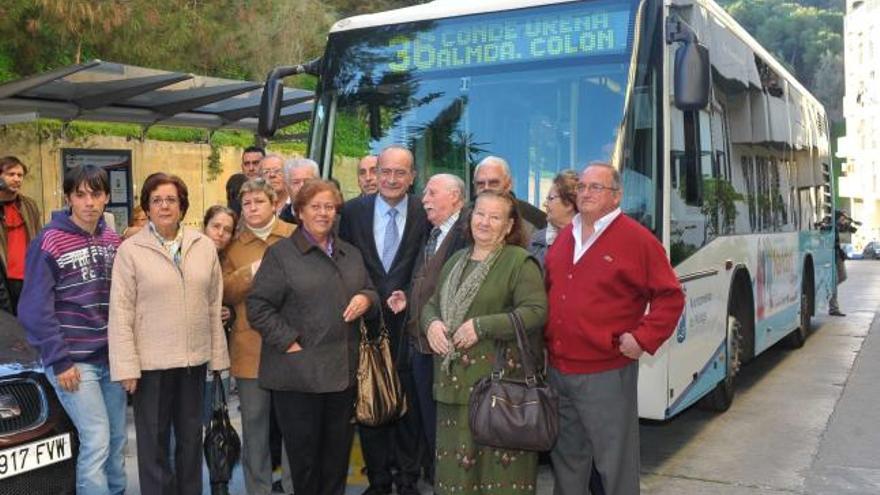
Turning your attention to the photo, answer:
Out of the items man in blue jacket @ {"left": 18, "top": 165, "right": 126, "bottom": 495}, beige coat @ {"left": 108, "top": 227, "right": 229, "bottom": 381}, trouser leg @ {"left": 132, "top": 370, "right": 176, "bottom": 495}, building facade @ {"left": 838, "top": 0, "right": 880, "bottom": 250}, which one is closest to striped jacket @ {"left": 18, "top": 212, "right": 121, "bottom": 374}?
man in blue jacket @ {"left": 18, "top": 165, "right": 126, "bottom": 495}

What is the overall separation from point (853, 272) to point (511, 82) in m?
27.1

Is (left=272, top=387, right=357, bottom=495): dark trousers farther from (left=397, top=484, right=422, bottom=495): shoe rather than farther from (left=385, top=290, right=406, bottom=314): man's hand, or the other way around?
(left=397, top=484, right=422, bottom=495): shoe

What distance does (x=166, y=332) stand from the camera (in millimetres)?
4367

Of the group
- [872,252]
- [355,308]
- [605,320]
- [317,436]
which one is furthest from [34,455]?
[872,252]

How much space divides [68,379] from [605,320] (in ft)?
7.91

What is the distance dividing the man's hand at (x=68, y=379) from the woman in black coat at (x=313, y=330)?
81 cm

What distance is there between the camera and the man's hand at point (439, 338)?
4191mm

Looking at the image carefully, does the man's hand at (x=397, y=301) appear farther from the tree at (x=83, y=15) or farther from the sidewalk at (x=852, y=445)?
the tree at (x=83, y=15)

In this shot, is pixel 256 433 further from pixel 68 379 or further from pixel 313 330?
pixel 68 379

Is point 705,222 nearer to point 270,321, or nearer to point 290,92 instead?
point 270,321

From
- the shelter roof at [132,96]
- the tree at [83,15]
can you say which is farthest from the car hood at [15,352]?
the tree at [83,15]

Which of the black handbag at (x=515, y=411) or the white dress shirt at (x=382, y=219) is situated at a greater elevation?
the white dress shirt at (x=382, y=219)

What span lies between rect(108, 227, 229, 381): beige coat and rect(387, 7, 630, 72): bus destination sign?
223cm

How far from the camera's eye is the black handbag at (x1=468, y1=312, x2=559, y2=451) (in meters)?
4.01
